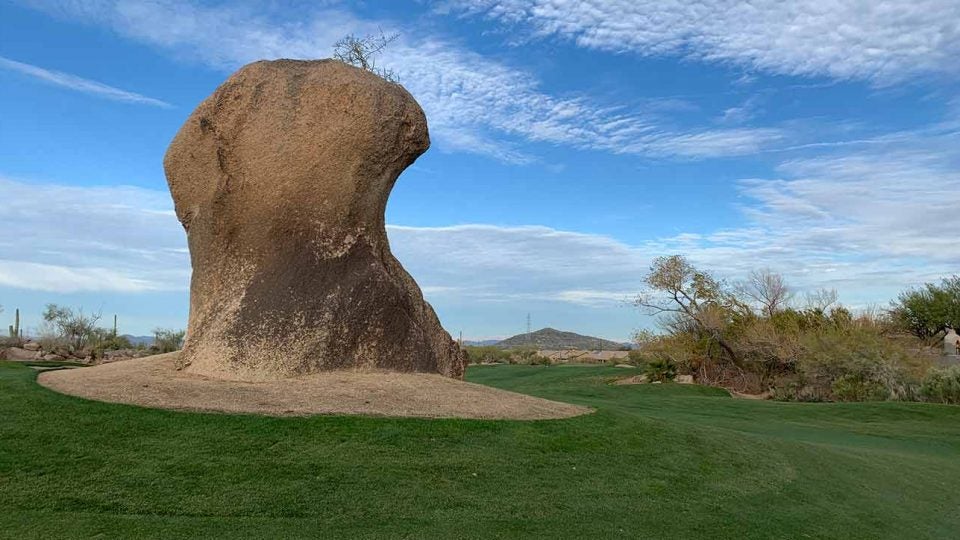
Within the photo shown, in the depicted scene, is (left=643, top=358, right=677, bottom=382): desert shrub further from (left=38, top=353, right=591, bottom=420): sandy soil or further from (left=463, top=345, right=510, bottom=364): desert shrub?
(left=38, top=353, right=591, bottom=420): sandy soil

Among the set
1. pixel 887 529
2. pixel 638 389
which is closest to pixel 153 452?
pixel 887 529

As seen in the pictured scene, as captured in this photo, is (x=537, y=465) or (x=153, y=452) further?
(x=537, y=465)

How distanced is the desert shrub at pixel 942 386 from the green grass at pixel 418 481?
12.8m

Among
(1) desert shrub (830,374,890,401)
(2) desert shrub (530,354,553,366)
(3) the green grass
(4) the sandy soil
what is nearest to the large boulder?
(4) the sandy soil

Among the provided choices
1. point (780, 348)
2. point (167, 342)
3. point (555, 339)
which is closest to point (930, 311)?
point (780, 348)

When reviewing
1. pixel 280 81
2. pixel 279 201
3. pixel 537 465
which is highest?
pixel 280 81

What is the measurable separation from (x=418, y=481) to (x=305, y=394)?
2.54 meters

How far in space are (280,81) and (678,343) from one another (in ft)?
76.3

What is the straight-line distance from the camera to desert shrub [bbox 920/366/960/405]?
839 inches

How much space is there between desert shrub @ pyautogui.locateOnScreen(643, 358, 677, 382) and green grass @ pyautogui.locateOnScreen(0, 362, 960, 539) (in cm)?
1962

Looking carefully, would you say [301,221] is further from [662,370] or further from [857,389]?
[662,370]

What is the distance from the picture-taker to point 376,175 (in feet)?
35.4

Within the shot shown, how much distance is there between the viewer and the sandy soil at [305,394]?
27.0ft

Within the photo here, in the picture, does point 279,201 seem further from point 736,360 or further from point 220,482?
point 736,360
